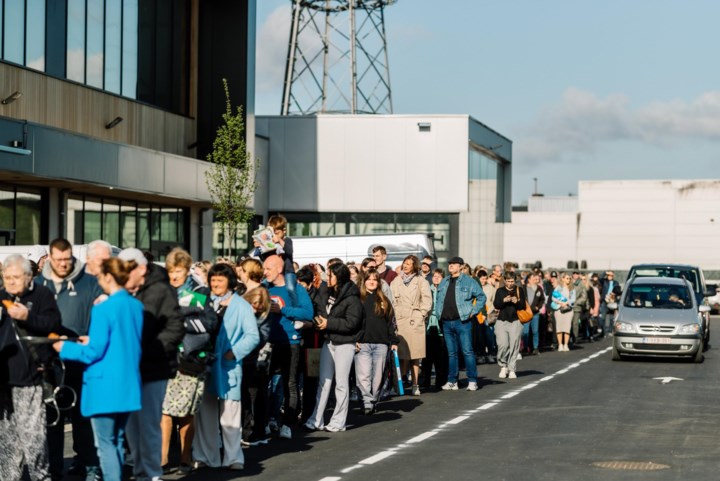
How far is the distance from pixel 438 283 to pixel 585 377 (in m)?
3.13

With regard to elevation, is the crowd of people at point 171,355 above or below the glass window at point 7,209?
below

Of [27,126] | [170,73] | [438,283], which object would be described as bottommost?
[438,283]

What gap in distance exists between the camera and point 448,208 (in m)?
50.8

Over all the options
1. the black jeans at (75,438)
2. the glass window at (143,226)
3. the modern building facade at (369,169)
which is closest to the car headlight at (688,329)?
the glass window at (143,226)

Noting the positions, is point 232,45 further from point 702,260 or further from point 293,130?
point 702,260

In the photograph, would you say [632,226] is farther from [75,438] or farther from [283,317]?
[75,438]

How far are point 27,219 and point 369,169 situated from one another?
924 inches

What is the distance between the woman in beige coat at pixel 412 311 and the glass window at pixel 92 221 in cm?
1483

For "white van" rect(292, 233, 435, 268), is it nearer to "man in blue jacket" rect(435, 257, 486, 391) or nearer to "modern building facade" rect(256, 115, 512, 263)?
"man in blue jacket" rect(435, 257, 486, 391)

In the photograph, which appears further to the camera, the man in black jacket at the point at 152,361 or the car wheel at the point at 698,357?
the car wheel at the point at 698,357

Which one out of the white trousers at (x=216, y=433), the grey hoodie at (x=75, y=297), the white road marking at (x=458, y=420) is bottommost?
the white road marking at (x=458, y=420)

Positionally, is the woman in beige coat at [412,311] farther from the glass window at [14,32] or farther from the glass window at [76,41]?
the glass window at [76,41]

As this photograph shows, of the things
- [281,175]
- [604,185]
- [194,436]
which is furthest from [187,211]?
[604,185]

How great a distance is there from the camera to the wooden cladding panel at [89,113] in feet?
90.7
